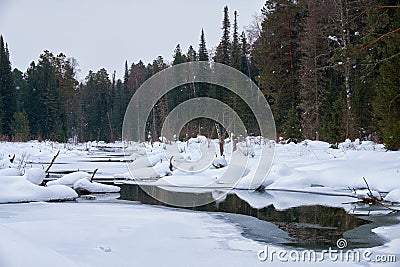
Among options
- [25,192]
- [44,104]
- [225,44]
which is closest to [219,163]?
[25,192]

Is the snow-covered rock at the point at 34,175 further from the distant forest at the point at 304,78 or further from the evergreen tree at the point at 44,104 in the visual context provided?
the evergreen tree at the point at 44,104

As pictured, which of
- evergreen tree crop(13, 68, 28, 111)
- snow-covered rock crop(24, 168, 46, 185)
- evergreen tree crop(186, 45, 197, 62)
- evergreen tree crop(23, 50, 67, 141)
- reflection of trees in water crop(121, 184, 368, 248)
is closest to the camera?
reflection of trees in water crop(121, 184, 368, 248)

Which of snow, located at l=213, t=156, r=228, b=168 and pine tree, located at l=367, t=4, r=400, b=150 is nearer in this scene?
pine tree, located at l=367, t=4, r=400, b=150

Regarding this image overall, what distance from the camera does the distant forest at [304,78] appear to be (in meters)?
14.7

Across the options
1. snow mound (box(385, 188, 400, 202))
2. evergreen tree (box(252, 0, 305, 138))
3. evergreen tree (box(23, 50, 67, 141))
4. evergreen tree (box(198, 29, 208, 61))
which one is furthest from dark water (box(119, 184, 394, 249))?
evergreen tree (box(23, 50, 67, 141))

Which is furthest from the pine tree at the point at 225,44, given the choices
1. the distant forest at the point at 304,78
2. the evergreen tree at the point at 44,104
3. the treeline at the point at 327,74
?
the evergreen tree at the point at 44,104

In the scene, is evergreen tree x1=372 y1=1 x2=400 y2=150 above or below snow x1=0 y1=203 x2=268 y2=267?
above

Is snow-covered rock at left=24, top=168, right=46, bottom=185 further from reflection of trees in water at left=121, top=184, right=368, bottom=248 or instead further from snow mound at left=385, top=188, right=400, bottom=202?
snow mound at left=385, top=188, right=400, bottom=202

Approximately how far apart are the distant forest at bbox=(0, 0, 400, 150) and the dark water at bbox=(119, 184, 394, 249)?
3.56 metres

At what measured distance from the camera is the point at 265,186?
13461 millimetres

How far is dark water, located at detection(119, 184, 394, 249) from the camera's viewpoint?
646 centimetres

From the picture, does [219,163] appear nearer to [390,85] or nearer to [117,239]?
[390,85]

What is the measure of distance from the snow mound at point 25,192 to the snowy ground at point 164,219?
0.02 metres

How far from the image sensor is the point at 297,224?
311 inches
